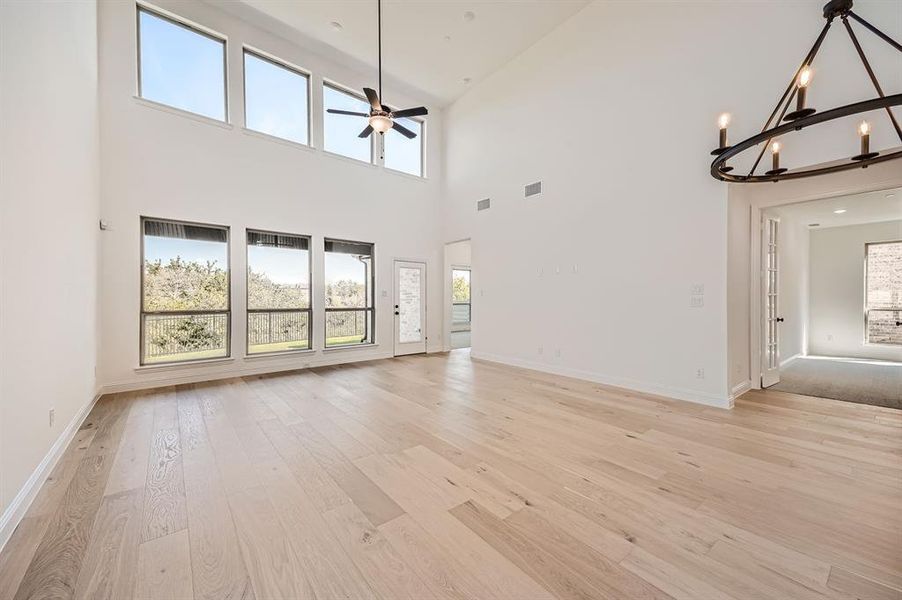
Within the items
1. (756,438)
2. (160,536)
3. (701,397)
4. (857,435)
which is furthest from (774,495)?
(160,536)

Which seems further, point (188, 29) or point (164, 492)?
point (188, 29)

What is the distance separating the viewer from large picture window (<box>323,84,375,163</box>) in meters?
6.50

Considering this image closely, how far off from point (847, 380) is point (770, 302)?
5.89 feet

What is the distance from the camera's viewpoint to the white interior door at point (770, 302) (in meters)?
4.54

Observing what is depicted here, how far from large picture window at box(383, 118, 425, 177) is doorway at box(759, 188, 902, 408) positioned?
20.6ft

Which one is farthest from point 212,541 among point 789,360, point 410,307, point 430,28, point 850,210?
point 850,210

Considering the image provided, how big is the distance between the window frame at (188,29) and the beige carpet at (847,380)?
8.96 meters

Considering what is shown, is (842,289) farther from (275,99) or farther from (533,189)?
(275,99)

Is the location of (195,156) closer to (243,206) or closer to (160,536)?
(243,206)

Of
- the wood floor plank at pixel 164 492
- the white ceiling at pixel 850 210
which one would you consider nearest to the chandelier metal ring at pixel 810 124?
the white ceiling at pixel 850 210

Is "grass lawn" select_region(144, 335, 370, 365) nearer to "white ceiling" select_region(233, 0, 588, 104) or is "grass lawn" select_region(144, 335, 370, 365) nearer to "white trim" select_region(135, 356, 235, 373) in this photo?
"white trim" select_region(135, 356, 235, 373)

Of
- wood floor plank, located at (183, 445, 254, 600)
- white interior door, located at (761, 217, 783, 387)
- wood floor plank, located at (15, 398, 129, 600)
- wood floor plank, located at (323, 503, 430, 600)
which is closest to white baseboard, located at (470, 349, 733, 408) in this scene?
white interior door, located at (761, 217, 783, 387)

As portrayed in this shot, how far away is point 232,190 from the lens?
547 centimetres

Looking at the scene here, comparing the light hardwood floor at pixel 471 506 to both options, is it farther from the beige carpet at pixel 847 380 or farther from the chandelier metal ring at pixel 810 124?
the chandelier metal ring at pixel 810 124
